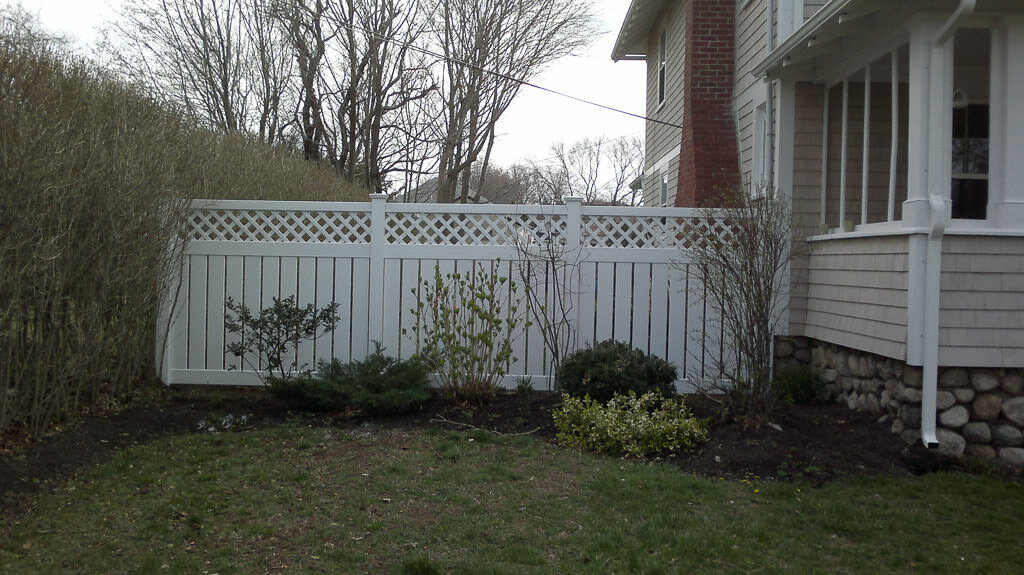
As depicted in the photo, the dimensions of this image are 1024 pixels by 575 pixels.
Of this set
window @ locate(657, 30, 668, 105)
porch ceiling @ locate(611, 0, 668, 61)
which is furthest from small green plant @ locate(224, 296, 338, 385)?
porch ceiling @ locate(611, 0, 668, 61)

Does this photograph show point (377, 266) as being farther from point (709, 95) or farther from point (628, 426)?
point (709, 95)

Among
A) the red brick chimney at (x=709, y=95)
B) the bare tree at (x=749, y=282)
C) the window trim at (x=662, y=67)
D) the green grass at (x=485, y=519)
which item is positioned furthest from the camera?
the window trim at (x=662, y=67)

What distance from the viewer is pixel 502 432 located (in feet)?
19.6

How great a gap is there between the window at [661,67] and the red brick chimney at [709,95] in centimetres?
283

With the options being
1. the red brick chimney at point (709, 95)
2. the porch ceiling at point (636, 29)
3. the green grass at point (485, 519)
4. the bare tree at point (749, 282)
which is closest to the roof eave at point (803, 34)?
the bare tree at point (749, 282)

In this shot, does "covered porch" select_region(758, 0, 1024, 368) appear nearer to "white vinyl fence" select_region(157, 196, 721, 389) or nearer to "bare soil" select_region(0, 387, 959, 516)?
"bare soil" select_region(0, 387, 959, 516)

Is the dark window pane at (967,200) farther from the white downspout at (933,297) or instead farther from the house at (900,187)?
the white downspout at (933,297)

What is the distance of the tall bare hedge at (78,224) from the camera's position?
468 centimetres

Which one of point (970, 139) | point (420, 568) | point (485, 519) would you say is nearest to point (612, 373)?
point (485, 519)

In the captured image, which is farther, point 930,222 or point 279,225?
point 279,225

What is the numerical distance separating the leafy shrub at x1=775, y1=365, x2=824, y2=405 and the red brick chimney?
2.78 meters

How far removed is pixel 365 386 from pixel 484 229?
5.86 feet

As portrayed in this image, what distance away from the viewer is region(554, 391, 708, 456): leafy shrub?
5.38m

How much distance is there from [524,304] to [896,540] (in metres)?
3.94
